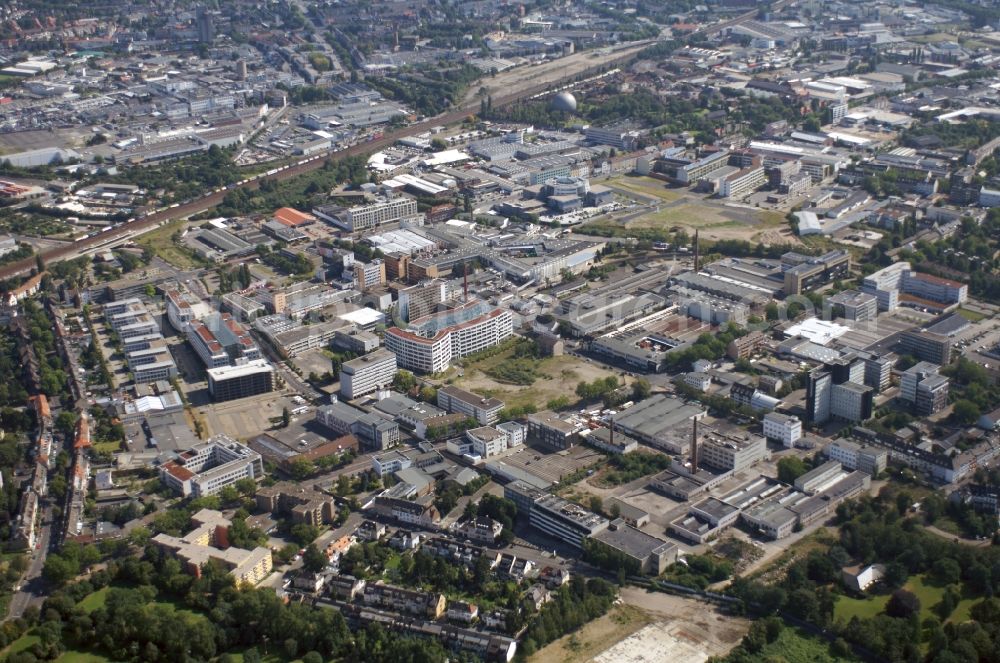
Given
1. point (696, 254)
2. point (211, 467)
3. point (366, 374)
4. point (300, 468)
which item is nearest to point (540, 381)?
point (366, 374)

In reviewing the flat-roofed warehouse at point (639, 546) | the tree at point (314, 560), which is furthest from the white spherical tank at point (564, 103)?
the tree at point (314, 560)

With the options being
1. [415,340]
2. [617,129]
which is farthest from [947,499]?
[617,129]

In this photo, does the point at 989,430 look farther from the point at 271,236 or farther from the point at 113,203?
the point at 113,203

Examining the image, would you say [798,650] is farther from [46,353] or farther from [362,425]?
[46,353]

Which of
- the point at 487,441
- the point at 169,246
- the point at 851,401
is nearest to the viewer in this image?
the point at 487,441

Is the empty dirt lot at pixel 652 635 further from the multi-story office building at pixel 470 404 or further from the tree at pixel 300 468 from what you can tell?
the tree at pixel 300 468

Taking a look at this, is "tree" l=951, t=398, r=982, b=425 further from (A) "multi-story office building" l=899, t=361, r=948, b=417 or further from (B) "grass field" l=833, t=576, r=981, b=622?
(B) "grass field" l=833, t=576, r=981, b=622
